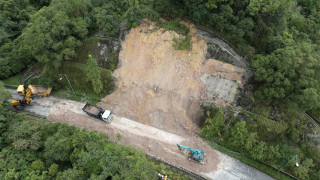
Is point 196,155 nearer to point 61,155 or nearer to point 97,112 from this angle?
point 97,112

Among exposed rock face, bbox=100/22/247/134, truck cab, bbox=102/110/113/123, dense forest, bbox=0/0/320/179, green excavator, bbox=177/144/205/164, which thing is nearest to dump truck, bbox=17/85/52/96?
dense forest, bbox=0/0/320/179

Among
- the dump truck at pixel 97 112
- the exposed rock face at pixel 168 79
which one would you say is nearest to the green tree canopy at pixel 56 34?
the exposed rock face at pixel 168 79

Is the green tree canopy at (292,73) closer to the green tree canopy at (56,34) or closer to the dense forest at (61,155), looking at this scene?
the dense forest at (61,155)

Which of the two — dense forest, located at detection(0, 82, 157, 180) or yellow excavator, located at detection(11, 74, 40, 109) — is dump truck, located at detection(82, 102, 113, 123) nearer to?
dense forest, located at detection(0, 82, 157, 180)

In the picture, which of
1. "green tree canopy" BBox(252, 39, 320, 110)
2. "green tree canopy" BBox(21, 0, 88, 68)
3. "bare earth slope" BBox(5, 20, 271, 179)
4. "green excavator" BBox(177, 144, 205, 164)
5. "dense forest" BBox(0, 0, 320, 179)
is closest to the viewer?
"dense forest" BBox(0, 0, 320, 179)

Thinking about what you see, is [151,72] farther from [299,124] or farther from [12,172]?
[299,124]

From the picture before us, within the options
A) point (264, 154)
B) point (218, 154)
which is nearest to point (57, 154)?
point (218, 154)
